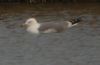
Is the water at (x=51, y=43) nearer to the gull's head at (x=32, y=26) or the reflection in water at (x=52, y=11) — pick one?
the reflection in water at (x=52, y=11)

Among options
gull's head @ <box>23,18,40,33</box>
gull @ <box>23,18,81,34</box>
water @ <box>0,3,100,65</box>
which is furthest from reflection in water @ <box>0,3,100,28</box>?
gull's head @ <box>23,18,40,33</box>

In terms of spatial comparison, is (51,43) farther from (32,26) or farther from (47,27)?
(32,26)

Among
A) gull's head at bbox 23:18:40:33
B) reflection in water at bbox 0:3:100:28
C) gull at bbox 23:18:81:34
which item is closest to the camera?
gull at bbox 23:18:81:34

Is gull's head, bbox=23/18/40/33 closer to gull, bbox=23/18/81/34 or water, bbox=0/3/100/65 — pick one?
gull, bbox=23/18/81/34

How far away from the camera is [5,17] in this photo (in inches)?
667

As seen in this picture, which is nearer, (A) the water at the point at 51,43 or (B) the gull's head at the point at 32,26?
(A) the water at the point at 51,43

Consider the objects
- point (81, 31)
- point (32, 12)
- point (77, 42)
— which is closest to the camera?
point (77, 42)

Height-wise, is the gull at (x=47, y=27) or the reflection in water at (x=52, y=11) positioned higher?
the gull at (x=47, y=27)

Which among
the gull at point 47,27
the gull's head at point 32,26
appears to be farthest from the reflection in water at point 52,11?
the gull's head at point 32,26

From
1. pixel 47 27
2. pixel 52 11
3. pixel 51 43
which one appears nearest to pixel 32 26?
pixel 47 27

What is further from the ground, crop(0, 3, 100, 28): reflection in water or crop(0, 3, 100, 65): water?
crop(0, 3, 100, 65): water

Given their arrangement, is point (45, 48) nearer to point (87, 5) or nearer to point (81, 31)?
point (81, 31)

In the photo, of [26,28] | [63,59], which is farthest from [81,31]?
[63,59]

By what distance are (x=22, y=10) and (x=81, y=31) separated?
6.07 meters
